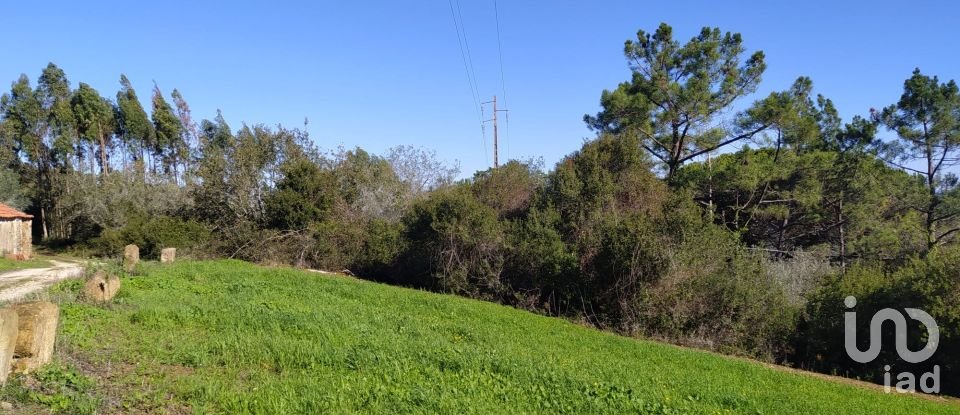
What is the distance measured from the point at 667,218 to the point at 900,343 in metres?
6.19

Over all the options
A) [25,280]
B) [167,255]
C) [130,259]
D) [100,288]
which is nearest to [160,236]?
[167,255]

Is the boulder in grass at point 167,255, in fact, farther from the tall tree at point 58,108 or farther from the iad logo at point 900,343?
the tall tree at point 58,108

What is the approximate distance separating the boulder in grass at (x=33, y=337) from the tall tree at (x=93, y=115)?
149 feet

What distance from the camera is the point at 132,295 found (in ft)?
33.2

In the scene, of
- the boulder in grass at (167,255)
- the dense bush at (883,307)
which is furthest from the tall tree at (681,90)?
the boulder in grass at (167,255)

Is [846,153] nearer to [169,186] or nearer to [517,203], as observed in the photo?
[517,203]

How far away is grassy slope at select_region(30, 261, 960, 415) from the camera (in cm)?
500

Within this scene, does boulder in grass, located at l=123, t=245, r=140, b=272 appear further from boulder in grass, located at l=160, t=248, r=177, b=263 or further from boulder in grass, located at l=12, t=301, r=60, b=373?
boulder in grass, located at l=12, t=301, r=60, b=373

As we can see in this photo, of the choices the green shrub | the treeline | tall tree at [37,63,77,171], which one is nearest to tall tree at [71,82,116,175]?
tall tree at [37,63,77,171]

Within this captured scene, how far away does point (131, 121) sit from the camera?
151 ft

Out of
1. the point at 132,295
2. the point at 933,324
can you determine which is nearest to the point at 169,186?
the point at 132,295

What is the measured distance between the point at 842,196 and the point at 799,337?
11360 mm

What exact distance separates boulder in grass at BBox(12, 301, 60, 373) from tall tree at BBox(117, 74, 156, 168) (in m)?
46.9

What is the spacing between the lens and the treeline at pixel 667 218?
15711mm
